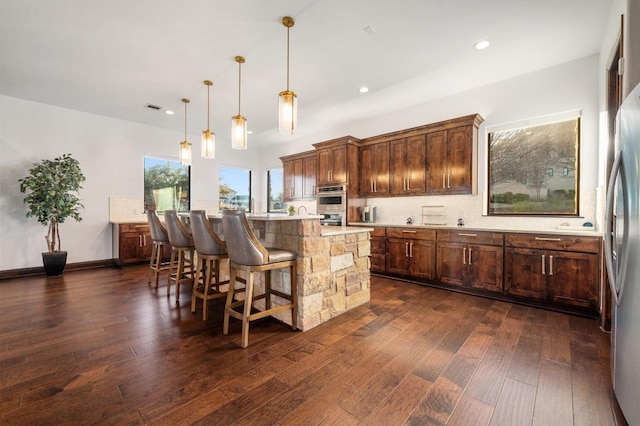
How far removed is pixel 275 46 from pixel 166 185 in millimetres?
4417

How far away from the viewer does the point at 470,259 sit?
3.60 m

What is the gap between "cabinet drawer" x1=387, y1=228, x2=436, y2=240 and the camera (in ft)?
13.1

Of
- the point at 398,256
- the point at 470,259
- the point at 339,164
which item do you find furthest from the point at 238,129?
the point at 470,259

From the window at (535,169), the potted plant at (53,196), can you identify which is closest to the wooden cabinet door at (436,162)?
the window at (535,169)

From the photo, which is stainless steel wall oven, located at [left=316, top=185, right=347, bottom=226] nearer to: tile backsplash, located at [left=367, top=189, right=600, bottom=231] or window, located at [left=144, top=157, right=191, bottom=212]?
tile backsplash, located at [left=367, top=189, right=600, bottom=231]

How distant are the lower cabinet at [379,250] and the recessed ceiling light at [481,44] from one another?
2599mm

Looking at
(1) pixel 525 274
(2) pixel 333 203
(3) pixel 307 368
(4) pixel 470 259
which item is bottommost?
(3) pixel 307 368

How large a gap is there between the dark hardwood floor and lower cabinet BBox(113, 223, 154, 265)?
197cm

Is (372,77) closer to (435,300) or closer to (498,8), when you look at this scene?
(498,8)

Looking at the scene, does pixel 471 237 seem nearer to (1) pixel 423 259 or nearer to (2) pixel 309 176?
(1) pixel 423 259

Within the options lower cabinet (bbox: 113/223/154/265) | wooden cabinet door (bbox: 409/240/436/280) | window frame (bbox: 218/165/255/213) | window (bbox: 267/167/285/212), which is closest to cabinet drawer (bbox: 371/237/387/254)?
wooden cabinet door (bbox: 409/240/436/280)

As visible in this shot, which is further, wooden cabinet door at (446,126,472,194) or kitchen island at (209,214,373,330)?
Answer: wooden cabinet door at (446,126,472,194)

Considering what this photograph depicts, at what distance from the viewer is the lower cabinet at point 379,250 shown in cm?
446

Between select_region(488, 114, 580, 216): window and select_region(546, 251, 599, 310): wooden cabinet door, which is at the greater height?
select_region(488, 114, 580, 216): window
